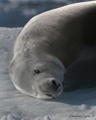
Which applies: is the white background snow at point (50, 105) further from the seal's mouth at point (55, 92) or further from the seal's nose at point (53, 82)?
the seal's nose at point (53, 82)

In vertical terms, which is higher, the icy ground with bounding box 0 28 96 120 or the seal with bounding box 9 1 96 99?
the seal with bounding box 9 1 96 99

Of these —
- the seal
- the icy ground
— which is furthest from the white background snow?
Result: the seal

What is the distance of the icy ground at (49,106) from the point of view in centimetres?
246

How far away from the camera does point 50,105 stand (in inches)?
109

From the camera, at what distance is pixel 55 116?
2.46 metres

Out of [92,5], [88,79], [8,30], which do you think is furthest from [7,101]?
[8,30]

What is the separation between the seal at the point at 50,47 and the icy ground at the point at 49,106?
10 cm

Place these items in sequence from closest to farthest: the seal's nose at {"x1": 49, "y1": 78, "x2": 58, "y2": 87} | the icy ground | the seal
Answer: the icy ground, the seal's nose at {"x1": 49, "y1": 78, "x2": 58, "y2": 87}, the seal

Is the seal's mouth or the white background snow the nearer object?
the white background snow

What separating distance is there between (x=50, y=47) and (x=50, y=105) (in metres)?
0.74

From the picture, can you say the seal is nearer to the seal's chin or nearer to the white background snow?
the seal's chin

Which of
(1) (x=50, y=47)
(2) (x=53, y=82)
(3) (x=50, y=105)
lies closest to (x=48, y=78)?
(2) (x=53, y=82)

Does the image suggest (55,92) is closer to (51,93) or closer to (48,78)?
(51,93)

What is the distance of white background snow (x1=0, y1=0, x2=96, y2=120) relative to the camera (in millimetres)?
2469
